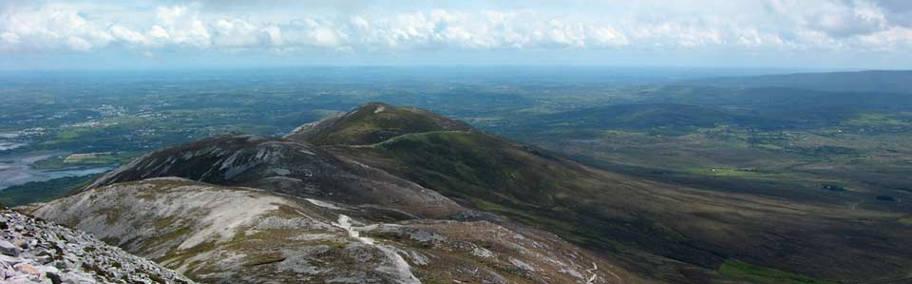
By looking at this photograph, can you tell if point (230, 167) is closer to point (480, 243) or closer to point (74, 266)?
point (480, 243)

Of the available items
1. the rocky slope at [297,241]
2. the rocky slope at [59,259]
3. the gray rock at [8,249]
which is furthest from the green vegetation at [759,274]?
the gray rock at [8,249]

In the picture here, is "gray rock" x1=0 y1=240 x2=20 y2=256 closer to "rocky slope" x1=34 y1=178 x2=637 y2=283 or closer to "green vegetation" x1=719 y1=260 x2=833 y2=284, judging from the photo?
"rocky slope" x1=34 y1=178 x2=637 y2=283

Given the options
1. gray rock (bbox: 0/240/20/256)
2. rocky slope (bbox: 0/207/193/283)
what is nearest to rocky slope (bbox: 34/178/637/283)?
rocky slope (bbox: 0/207/193/283)

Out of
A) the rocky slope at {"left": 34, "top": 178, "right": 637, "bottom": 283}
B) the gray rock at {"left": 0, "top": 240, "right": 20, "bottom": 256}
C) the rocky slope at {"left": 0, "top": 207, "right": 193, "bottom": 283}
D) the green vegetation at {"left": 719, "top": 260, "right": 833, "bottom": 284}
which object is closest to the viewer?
the rocky slope at {"left": 0, "top": 207, "right": 193, "bottom": 283}

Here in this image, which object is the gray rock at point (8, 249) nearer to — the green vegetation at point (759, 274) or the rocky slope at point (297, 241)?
the rocky slope at point (297, 241)

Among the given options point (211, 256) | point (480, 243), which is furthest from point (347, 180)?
point (211, 256)

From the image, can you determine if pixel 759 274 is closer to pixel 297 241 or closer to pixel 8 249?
pixel 297 241
